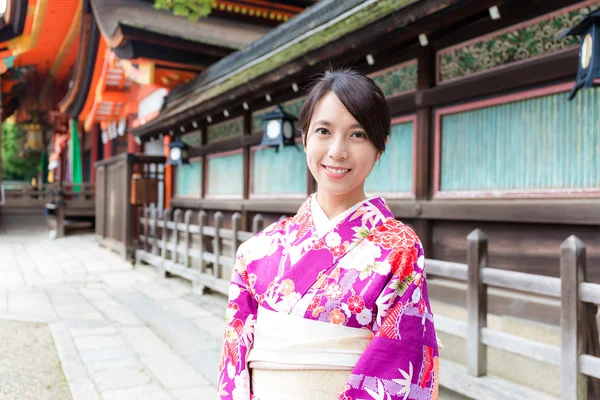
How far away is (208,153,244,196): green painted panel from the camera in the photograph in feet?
28.1

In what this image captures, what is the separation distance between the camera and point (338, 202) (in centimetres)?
157

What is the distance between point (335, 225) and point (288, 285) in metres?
0.23

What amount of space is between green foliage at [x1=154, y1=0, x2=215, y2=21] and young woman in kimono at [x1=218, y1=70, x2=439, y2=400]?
10247 millimetres

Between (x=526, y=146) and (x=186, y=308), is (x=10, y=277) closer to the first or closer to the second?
(x=186, y=308)

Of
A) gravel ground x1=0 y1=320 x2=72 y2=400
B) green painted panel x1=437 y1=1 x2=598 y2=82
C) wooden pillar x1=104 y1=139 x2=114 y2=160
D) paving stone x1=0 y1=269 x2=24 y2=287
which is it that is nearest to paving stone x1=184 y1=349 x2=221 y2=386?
gravel ground x1=0 y1=320 x2=72 y2=400

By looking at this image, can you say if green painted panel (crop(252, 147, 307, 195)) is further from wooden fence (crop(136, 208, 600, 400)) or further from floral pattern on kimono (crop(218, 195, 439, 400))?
floral pattern on kimono (crop(218, 195, 439, 400))

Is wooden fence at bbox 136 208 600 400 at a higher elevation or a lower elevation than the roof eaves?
lower

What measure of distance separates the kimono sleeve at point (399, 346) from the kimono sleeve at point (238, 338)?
367 millimetres

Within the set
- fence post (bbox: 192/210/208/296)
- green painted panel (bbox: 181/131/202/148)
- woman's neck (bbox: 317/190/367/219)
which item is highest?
green painted panel (bbox: 181/131/202/148)

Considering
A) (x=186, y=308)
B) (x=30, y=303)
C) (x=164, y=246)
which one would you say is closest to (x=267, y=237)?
(x=186, y=308)

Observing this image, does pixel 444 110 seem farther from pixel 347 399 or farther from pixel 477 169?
pixel 347 399

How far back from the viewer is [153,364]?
4195 mm

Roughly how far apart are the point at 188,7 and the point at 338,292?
35.5ft

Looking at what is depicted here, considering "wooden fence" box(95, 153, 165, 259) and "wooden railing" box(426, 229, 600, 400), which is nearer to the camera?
"wooden railing" box(426, 229, 600, 400)
